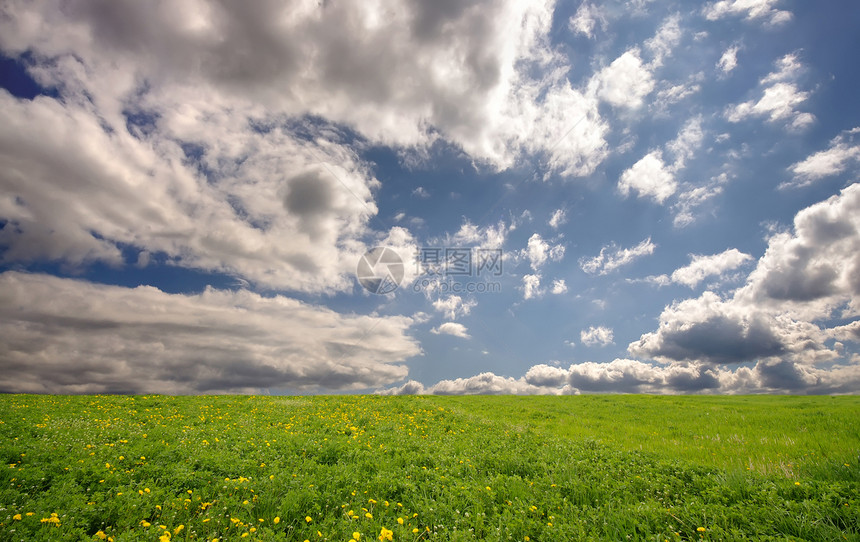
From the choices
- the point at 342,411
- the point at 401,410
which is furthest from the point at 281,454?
the point at 401,410

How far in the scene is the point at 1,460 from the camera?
820 centimetres

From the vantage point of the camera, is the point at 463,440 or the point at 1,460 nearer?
the point at 1,460

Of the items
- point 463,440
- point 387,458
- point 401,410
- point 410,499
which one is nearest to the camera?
point 410,499

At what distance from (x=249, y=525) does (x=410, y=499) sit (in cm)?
303

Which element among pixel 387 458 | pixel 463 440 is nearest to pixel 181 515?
pixel 387 458

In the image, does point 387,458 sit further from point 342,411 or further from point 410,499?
point 342,411

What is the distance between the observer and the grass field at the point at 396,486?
6129mm

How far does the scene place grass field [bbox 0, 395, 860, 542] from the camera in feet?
20.1

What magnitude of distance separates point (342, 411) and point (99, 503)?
42.6 feet

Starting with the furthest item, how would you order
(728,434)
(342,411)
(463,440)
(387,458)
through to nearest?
(342,411), (728,434), (463,440), (387,458)

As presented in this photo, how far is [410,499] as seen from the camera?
7719mm

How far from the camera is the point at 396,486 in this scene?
8.30 metres

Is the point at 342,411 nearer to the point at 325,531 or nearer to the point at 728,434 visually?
the point at 325,531

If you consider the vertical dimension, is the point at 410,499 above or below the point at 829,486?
below
